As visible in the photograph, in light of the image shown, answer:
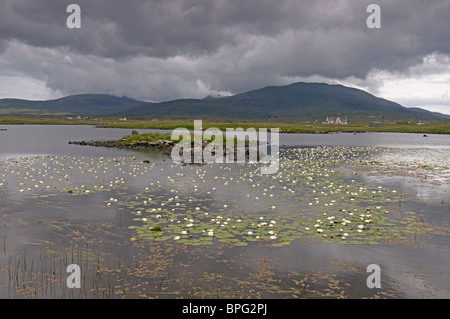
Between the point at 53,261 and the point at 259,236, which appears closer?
the point at 53,261

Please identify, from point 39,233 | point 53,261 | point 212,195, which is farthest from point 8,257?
point 212,195

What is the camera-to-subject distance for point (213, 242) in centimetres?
1648

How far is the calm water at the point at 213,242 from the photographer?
484 inches

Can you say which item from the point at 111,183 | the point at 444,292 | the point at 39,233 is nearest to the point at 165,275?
the point at 39,233

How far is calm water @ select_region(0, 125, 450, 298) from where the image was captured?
12297 mm

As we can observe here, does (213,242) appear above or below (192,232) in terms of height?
below

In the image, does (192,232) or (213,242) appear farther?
(192,232)

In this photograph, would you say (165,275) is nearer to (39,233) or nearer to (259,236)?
(259,236)

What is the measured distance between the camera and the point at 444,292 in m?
12.0
